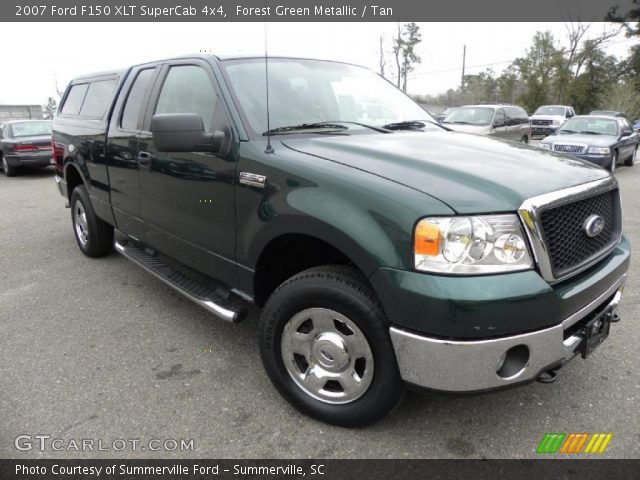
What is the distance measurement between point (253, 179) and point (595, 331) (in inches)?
72.6

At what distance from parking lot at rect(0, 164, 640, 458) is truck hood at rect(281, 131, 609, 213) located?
2.85 ft

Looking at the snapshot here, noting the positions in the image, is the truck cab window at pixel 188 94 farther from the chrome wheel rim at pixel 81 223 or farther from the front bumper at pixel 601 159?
the front bumper at pixel 601 159

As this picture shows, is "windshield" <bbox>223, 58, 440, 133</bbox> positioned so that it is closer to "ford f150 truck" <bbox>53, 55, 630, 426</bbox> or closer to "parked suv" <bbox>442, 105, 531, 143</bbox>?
"ford f150 truck" <bbox>53, 55, 630, 426</bbox>

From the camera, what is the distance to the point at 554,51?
146 ft

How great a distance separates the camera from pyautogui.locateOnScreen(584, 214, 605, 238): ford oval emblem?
7.62ft

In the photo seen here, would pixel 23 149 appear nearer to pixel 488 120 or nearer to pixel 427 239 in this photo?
pixel 488 120

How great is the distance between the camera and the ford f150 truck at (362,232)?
1.99 meters

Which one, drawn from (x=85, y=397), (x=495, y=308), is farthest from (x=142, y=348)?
(x=495, y=308)

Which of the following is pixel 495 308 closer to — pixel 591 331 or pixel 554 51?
pixel 591 331

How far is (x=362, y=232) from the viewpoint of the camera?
6.96 ft

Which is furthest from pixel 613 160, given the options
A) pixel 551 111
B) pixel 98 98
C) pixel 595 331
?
pixel 551 111

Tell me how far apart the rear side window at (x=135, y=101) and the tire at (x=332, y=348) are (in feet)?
6.98

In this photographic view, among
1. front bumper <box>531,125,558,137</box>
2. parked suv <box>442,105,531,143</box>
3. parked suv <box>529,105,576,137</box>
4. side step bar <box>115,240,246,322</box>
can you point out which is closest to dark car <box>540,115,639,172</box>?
parked suv <box>442,105,531,143</box>

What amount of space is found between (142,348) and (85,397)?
0.60 metres
